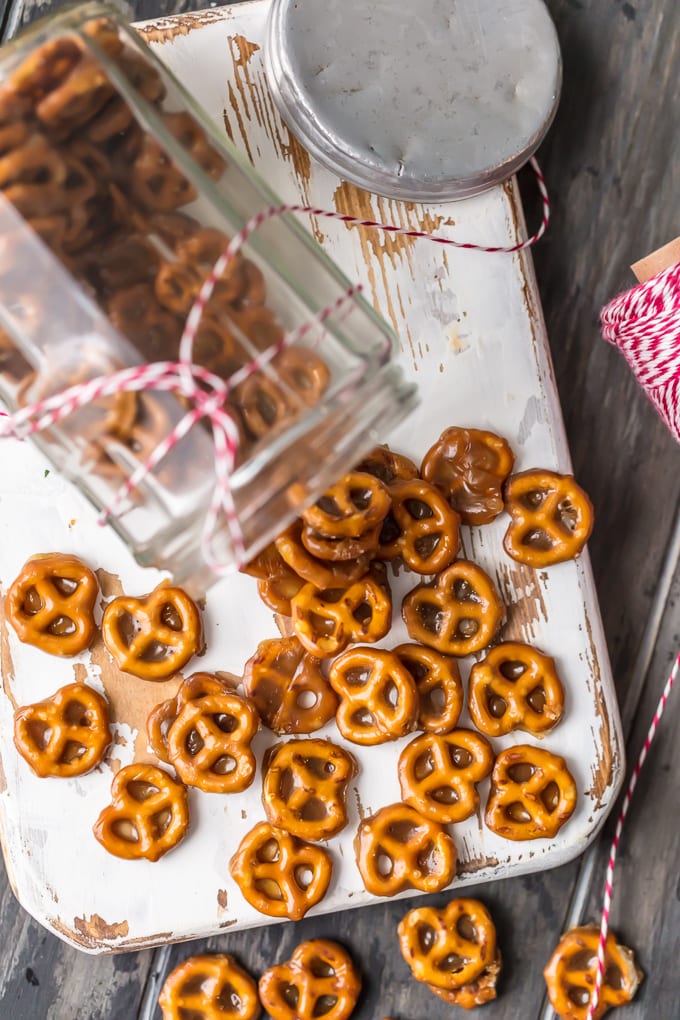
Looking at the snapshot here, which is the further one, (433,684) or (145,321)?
(433,684)

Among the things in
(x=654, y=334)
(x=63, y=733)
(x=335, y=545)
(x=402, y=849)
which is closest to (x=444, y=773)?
(x=402, y=849)

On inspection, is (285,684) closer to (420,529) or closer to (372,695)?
(372,695)

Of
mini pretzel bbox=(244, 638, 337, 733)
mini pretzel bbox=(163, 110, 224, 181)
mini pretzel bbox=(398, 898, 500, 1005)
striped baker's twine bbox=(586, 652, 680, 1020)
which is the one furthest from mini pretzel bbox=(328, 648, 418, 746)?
mini pretzel bbox=(163, 110, 224, 181)

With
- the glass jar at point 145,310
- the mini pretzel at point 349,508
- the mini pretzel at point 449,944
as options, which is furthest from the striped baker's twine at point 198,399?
the mini pretzel at point 449,944

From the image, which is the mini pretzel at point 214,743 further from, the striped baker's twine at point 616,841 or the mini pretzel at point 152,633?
the striped baker's twine at point 616,841

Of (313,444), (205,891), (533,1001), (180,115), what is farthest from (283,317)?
(533,1001)
